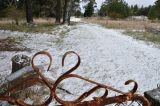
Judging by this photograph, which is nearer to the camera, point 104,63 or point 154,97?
point 154,97

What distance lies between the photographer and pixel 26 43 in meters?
14.5

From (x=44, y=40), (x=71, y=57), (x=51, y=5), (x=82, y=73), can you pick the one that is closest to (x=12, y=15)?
(x=44, y=40)

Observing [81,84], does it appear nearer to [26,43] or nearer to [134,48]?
[134,48]

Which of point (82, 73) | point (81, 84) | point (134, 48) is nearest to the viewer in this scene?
point (81, 84)

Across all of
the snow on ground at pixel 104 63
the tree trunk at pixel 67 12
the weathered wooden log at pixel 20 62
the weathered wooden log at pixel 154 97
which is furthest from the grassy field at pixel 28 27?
the weathered wooden log at pixel 154 97

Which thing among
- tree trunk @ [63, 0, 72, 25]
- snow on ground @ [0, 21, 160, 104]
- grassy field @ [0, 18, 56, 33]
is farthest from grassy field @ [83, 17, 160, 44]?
grassy field @ [0, 18, 56, 33]

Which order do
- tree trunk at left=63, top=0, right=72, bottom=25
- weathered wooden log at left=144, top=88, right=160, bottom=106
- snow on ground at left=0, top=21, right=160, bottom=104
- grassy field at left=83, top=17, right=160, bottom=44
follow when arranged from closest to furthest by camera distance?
weathered wooden log at left=144, top=88, right=160, bottom=106 → snow on ground at left=0, top=21, right=160, bottom=104 → grassy field at left=83, top=17, right=160, bottom=44 → tree trunk at left=63, top=0, right=72, bottom=25

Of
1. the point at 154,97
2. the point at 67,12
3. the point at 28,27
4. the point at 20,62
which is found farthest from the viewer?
the point at 67,12

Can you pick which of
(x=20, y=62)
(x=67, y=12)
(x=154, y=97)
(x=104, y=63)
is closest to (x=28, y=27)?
(x=67, y=12)

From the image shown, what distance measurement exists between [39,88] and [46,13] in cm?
5235

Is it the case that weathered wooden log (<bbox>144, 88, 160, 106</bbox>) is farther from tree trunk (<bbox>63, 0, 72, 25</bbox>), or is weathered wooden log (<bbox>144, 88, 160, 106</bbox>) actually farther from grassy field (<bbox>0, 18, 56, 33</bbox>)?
tree trunk (<bbox>63, 0, 72, 25</bbox>)

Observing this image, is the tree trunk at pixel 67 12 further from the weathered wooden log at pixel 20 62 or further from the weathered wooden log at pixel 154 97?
the weathered wooden log at pixel 154 97

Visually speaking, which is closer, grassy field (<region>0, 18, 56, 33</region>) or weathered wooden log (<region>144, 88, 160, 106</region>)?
weathered wooden log (<region>144, 88, 160, 106</region>)

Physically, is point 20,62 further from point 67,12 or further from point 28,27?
point 67,12
